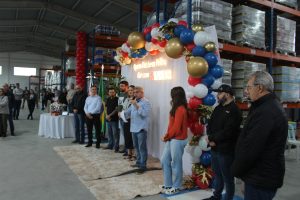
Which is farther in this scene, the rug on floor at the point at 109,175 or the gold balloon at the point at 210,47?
the gold balloon at the point at 210,47

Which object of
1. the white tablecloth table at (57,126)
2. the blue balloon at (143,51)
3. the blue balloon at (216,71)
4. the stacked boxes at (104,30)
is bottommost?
the white tablecloth table at (57,126)

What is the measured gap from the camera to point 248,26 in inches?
223

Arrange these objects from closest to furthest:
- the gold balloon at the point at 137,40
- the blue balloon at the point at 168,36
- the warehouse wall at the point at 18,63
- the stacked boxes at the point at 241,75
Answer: the blue balloon at the point at 168,36
the stacked boxes at the point at 241,75
the gold balloon at the point at 137,40
the warehouse wall at the point at 18,63

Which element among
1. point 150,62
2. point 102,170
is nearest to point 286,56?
point 150,62

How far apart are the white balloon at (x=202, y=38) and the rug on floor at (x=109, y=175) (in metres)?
2.22

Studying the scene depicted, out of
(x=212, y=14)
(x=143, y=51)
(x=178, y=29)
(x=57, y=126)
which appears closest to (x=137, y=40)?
(x=143, y=51)

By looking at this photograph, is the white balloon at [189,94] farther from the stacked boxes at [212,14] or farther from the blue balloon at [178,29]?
the stacked boxes at [212,14]

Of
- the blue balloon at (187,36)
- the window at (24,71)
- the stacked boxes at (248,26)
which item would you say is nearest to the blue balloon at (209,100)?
the blue balloon at (187,36)

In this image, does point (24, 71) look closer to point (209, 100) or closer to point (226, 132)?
point (209, 100)

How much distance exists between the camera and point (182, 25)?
4773 millimetres

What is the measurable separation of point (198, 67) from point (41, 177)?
3.06m

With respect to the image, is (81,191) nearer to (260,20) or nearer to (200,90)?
(200,90)

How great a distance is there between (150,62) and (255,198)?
4.37 metres

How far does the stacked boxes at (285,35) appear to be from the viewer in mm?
6383
